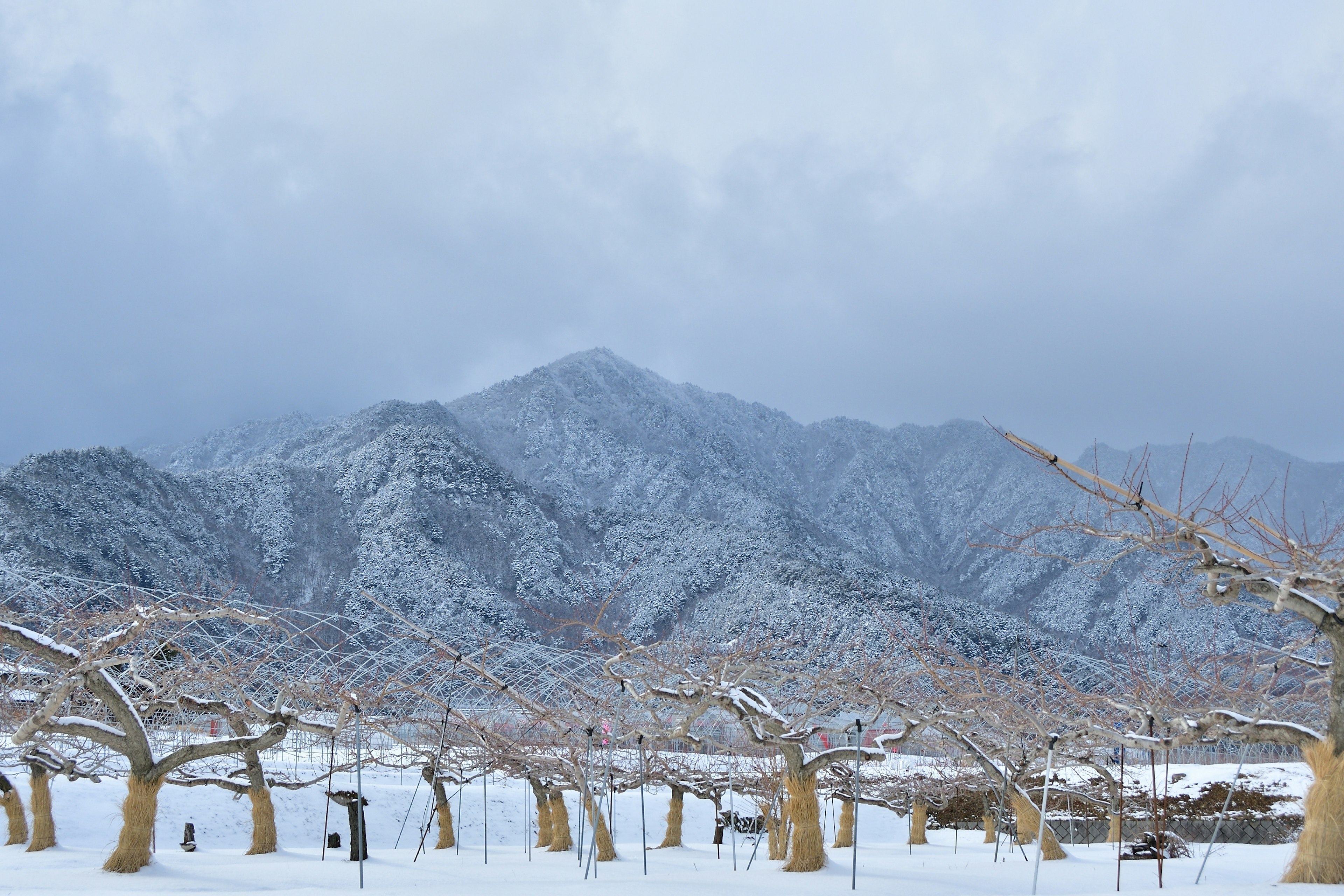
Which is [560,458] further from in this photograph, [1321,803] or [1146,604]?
[1321,803]

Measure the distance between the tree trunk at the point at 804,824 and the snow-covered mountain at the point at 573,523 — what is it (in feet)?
41.0

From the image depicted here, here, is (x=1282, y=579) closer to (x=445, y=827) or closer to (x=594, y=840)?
(x=594, y=840)

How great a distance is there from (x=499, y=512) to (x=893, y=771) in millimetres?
56260

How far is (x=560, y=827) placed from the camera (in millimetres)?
22406

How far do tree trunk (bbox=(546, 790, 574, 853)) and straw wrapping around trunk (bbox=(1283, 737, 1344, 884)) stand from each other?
55.6 ft

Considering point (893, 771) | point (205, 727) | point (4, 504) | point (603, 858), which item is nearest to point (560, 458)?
point (4, 504)

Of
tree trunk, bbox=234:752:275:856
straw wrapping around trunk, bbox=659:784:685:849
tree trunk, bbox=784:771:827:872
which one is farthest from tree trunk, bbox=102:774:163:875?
straw wrapping around trunk, bbox=659:784:685:849

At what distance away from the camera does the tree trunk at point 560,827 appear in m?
22.2

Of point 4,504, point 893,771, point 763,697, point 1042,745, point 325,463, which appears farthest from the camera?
point 325,463

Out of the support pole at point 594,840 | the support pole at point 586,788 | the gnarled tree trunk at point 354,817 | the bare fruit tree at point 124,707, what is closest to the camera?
the bare fruit tree at point 124,707

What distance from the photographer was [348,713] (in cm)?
1259

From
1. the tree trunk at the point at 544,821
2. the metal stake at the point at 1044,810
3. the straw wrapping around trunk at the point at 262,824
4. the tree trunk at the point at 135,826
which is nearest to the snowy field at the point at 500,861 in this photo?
the tree trunk at the point at 135,826

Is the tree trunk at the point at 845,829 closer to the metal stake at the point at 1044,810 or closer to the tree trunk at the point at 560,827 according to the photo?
the tree trunk at the point at 560,827

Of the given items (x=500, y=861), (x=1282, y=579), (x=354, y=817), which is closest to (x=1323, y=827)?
(x=1282, y=579)
